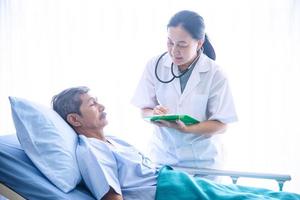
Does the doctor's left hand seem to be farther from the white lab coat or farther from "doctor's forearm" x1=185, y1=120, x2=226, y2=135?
the white lab coat

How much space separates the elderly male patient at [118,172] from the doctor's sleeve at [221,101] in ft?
1.20

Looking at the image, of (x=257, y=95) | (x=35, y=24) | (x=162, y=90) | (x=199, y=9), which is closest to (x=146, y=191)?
(x=162, y=90)

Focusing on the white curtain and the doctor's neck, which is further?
the white curtain

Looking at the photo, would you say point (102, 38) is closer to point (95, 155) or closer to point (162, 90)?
point (162, 90)

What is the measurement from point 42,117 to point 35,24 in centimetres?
150

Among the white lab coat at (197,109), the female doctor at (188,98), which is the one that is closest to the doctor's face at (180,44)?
the female doctor at (188,98)

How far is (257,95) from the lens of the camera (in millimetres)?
2041

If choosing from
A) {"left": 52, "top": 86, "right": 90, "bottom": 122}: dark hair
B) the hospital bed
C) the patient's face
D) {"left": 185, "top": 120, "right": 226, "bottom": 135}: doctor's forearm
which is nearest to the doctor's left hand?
{"left": 185, "top": 120, "right": 226, "bottom": 135}: doctor's forearm

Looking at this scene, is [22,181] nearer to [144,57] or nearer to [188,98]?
[188,98]

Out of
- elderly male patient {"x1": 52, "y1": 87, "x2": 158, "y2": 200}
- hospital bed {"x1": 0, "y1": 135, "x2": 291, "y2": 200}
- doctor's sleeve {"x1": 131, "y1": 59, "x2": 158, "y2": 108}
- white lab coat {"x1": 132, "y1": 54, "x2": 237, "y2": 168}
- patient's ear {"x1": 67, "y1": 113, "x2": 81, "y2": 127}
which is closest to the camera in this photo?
hospital bed {"x1": 0, "y1": 135, "x2": 291, "y2": 200}

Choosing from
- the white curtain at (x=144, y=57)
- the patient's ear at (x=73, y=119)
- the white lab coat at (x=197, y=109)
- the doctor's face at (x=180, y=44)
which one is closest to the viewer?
the patient's ear at (x=73, y=119)

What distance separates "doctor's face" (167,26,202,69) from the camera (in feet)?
4.81

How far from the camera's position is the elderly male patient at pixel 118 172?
1131mm

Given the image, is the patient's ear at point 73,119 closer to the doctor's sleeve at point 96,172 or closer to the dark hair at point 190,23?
the doctor's sleeve at point 96,172
